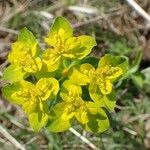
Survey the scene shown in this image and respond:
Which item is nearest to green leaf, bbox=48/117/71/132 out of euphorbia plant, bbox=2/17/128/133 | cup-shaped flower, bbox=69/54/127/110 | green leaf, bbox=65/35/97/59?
euphorbia plant, bbox=2/17/128/133

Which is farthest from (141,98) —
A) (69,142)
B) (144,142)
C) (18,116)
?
(18,116)

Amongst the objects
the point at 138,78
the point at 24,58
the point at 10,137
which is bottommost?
the point at 10,137

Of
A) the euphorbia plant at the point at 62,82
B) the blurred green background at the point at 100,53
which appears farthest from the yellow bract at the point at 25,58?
the blurred green background at the point at 100,53

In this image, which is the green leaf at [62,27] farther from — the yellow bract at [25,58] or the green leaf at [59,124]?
the green leaf at [59,124]

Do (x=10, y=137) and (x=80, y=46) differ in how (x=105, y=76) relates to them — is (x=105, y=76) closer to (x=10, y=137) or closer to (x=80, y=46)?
(x=80, y=46)

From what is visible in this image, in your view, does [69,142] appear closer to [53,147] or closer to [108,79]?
[53,147]

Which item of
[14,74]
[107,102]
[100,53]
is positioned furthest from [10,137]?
[107,102]
